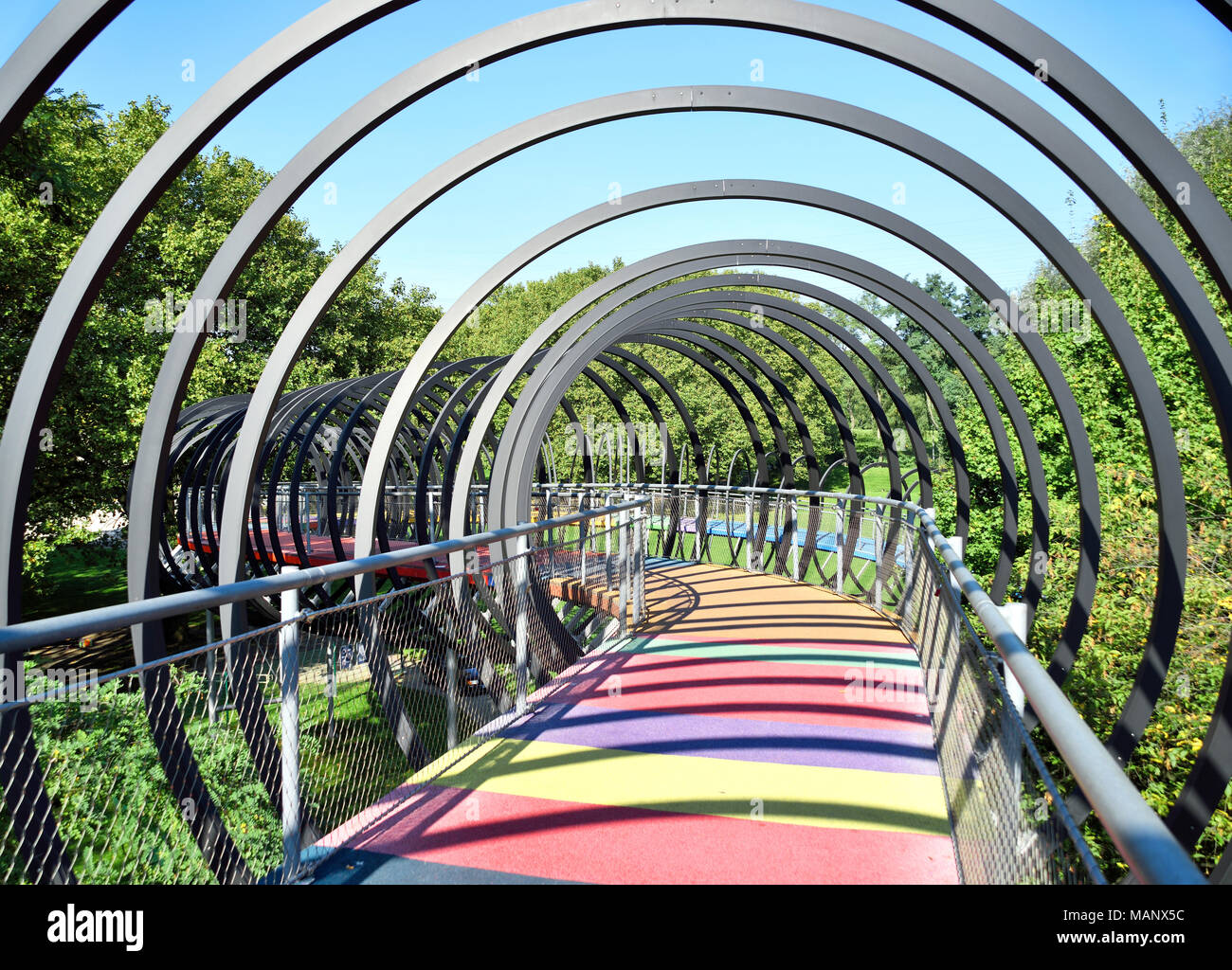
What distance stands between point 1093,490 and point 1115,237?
2036 centimetres

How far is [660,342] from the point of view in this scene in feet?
58.3

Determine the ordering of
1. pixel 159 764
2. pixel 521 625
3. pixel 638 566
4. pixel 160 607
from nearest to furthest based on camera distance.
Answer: pixel 160 607 → pixel 159 764 → pixel 521 625 → pixel 638 566

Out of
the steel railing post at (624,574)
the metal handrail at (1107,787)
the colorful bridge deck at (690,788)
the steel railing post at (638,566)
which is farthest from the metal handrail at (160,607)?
the steel railing post at (638,566)

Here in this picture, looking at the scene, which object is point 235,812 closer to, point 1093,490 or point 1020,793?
point 1020,793

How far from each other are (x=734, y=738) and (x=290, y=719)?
2876 mm

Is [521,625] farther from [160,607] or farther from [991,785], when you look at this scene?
[991,785]

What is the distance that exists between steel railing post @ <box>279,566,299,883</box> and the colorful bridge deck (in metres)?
0.25

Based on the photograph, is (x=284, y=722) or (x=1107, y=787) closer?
(x=1107, y=787)

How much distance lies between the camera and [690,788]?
14.6 ft

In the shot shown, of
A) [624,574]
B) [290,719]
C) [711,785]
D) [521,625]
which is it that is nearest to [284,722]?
[290,719]

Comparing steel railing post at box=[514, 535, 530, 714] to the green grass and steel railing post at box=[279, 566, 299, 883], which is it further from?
the green grass

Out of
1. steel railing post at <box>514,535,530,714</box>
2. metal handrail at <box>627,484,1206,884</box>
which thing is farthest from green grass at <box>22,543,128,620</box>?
metal handrail at <box>627,484,1206,884</box>
